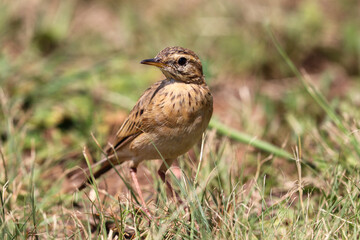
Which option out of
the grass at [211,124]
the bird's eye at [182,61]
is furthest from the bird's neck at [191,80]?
the grass at [211,124]

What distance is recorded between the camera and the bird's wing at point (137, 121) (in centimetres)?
456

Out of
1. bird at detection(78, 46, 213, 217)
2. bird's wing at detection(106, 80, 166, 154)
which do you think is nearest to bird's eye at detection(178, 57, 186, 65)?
bird at detection(78, 46, 213, 217)

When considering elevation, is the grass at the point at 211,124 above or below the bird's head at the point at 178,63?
below

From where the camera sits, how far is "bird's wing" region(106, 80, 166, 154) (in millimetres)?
4562

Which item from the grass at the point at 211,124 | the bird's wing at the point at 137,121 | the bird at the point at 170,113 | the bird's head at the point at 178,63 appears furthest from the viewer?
the bird's wing at the point at 137,121

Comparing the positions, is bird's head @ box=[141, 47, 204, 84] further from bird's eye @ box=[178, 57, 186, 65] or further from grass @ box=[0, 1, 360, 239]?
grass @ box=[0, 1, 360, 239]

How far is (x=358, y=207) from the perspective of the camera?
3.90 m

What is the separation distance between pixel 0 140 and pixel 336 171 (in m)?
3.43

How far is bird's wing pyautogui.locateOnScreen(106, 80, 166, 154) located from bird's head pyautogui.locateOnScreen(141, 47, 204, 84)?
6.7 inches

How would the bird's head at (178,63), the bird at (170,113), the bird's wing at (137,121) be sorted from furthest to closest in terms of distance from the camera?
1. the bird's wing at (137,121)
2. the bird's head at (178,63)
3. the bird at (170,113)

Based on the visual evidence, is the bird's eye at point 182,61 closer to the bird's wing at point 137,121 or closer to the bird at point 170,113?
the bird at point 170,113

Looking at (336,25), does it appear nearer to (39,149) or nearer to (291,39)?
(291,39)

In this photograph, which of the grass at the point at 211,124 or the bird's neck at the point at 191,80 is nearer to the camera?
the grass at the point at 211,124

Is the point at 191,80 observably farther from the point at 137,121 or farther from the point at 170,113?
the point at 137,121
